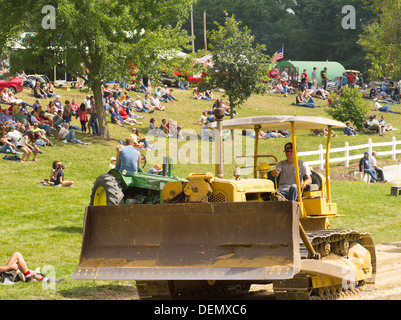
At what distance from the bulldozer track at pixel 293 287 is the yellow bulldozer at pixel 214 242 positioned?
15 mm

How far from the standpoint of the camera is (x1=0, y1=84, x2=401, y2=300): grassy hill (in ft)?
39.1

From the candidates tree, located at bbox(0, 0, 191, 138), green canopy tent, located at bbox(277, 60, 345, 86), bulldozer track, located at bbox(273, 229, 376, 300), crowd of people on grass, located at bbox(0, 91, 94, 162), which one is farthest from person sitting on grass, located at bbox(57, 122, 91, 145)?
green canopy tent, located at bbox(277, 60, 345, 86)

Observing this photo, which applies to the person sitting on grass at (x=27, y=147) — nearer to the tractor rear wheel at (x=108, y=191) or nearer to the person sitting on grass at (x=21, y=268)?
the tractor rear wheel at (x=108, y=191)

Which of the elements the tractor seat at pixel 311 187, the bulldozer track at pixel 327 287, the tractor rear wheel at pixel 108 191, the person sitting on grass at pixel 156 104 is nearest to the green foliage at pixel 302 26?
the person sitting on grass at pixel 156 104

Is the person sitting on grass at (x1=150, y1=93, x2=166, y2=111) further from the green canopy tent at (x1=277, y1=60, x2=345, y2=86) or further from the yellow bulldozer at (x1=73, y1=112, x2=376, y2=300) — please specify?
the yellow bulldozer at (x1=73, y1=112, x2=376, y2=300)

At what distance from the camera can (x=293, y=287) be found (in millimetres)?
9695

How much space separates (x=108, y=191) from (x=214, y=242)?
18.6 feet

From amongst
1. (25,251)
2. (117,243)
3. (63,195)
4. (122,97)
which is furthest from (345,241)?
(122,97)

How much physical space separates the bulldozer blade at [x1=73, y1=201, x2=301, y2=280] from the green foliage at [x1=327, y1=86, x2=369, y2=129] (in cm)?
2981

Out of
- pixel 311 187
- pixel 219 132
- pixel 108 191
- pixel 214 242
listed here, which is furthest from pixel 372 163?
pixel 214 242

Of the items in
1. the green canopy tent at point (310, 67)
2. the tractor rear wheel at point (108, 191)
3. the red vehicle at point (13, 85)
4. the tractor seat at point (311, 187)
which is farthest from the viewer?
the green canopy tent at point (310, 67)

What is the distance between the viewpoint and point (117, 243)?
955cm

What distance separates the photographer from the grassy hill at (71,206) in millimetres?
11930

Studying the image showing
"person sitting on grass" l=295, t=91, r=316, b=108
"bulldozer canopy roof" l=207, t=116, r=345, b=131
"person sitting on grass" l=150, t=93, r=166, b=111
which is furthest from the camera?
"person sitting on grass" l=295, t=91, r=316, b=108
